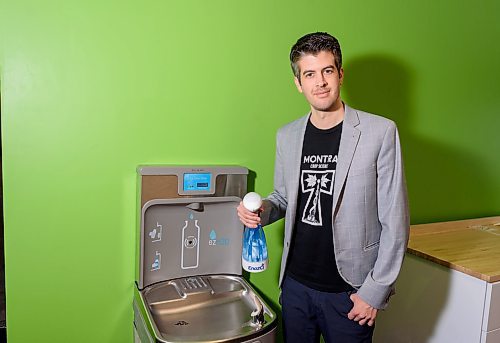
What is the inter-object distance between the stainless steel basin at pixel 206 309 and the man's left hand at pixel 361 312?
0.27 meters

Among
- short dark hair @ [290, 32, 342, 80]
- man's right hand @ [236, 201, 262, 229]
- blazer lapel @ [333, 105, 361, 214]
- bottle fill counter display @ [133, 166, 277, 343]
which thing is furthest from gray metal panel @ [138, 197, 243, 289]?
short dark hair @ [290, 32, 342, 80]

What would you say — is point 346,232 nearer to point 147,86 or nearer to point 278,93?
point 278,93

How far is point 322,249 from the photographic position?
1411 mm

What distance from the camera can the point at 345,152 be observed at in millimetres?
1349

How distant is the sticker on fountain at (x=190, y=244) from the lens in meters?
1.64

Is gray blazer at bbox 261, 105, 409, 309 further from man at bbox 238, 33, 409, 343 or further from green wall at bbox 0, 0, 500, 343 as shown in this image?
green wall at bbox 0, 0, 500, 343

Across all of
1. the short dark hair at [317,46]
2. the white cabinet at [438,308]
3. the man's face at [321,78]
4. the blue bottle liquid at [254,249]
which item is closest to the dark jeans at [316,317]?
the blue bottle liquid at [254,249]

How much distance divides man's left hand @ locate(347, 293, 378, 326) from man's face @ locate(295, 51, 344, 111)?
1.94ft

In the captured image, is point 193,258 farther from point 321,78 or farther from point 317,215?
point 321,78

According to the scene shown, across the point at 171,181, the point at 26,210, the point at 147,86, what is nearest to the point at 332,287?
the point at 171,181

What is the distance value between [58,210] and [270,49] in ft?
3.23

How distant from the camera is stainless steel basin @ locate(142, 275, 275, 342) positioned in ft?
4.58

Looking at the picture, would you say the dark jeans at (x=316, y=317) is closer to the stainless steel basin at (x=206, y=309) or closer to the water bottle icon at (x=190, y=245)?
the stainless steel basin at (x=206, y=309)

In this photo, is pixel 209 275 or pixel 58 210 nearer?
pixel 58 210
